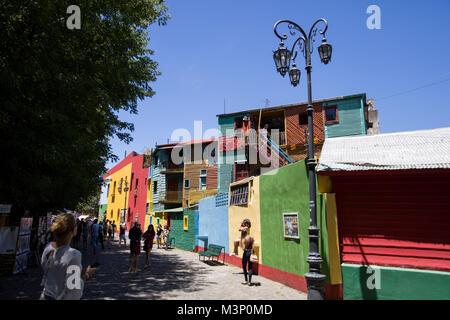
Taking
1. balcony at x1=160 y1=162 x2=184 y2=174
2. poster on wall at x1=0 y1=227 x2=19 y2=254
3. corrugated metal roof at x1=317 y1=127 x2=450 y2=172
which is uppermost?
balcony at x1=160 y1=162 x2=184 y2=174

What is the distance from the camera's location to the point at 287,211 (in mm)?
8703

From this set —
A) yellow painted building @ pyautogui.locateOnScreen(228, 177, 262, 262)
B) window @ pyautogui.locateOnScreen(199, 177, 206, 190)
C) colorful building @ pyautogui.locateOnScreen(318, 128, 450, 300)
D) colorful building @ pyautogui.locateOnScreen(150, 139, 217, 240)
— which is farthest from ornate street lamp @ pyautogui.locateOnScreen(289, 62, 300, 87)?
window @ pyautogui.locateOnScreen(199, 177, 206, 190)

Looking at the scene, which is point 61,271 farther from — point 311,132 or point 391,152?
point 391,152

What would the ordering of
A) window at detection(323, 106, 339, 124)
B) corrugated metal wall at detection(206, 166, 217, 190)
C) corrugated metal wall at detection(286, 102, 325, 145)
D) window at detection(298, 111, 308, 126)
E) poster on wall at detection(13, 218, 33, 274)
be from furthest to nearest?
corrugated metal wall at detection(206, 166, 217, 190)
window at detection(298, 111, 308, 126)
corrugated metal wall at detection(286, 102, 325, 145)
window at detection(323, 106, 339, 124)
poster on wall at detection(13, 218, 33, 274)

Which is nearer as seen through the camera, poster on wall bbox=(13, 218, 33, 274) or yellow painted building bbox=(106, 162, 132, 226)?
poster on wall bbox=(13, 218, 33, 274)

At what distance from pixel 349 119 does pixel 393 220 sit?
44.6 ft

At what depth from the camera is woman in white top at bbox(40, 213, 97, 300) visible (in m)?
2.76

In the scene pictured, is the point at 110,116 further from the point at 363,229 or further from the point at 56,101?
the point at 363,229

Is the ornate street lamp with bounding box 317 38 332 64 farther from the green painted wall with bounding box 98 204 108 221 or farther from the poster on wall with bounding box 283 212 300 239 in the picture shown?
the green painted wall with bounding box 98 204 108 221

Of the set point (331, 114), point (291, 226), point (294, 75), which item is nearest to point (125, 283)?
point (291, 226)

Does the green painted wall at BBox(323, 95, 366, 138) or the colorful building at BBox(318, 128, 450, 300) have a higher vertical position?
the green painted wall at BBox(323, 95, 366, 138)

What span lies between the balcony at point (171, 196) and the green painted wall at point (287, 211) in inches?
758

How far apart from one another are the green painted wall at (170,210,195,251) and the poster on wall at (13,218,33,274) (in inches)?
413
